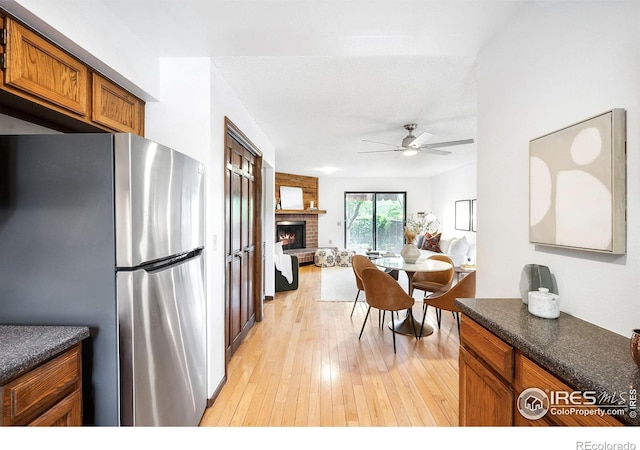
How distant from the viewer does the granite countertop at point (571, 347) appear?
2.52ft

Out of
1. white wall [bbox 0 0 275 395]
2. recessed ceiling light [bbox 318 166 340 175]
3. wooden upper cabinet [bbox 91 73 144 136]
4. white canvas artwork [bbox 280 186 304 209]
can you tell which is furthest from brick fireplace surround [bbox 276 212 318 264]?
wooden upper cabinet [bbox 91 73 144 136]

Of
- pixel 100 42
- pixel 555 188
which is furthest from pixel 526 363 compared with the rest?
pixel 100 42

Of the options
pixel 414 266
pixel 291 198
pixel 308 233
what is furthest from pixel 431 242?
pixel 414 266

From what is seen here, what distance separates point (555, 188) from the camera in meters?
1.26

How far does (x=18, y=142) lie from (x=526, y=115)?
2271 mm

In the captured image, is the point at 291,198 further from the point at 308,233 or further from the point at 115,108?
the point at 115,108

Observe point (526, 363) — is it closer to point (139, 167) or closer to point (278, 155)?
point (139, 167)

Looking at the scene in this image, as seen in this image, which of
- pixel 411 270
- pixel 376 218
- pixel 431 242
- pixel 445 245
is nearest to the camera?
pixel 411 270

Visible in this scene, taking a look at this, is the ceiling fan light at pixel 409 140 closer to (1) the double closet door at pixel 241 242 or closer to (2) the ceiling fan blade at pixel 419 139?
(2) the ceiling fan blade at pixel 419 139

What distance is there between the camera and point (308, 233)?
8.19m

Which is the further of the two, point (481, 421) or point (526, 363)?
point (481, 421)

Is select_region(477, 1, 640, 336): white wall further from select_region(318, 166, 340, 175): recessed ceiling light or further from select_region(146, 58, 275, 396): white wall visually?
select_region(318, 166, 340, 175): recessed ceiling light

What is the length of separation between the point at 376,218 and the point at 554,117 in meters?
7.20

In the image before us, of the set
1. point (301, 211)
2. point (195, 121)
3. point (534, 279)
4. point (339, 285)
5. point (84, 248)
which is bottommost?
point (339, 285)
